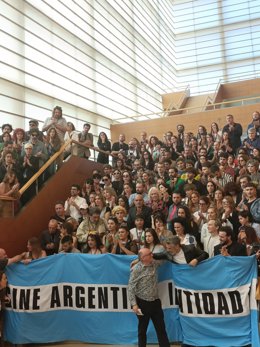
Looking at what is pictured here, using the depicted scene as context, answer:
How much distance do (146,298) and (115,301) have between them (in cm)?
104

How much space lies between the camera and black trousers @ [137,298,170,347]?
562cm

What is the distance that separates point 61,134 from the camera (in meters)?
11.9

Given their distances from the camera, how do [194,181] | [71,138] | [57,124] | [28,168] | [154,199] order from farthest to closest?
[71,138]
[57,124]
[28,168]
[194,181]
[154,199]

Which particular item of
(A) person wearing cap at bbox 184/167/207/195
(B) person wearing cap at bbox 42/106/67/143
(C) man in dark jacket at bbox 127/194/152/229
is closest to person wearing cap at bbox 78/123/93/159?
(B) person wearing cap at bbox 42/106/67/143

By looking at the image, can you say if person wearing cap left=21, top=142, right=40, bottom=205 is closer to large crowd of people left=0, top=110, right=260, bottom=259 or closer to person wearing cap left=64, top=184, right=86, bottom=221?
large crowd of people left=0, top=110, right=260, bottom=259

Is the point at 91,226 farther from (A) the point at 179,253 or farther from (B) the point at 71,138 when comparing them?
(B) the point at 71,138

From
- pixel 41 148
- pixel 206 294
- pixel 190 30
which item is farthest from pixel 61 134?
pixel 190 30

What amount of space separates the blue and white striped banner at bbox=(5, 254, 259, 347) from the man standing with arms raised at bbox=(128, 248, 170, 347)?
546 mm

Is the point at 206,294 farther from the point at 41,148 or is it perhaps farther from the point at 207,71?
the point at 207,71

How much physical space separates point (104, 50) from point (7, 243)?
18839mm

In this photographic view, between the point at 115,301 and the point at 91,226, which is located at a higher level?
the point at 91,226

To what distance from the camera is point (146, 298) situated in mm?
5660

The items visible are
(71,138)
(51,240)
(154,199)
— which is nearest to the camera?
(51,240)

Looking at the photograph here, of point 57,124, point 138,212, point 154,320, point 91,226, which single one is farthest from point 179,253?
point 57,124
